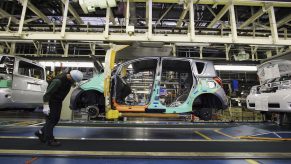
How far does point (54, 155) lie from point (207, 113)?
10.6 ft

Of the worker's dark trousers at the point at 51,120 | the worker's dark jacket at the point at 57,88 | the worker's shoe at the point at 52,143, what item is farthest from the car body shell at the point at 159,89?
the worker's shoe at the point at 52,143

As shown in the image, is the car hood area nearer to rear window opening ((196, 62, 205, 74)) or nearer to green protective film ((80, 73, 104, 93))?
rear window opening ((196, 62, 205, 74))

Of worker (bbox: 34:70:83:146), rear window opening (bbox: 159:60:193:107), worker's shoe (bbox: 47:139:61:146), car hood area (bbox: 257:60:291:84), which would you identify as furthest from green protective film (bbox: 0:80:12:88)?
car hood area (bbox: 257:60:291:84)

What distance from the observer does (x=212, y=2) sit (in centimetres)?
564

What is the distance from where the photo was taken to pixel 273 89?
4.94 metres

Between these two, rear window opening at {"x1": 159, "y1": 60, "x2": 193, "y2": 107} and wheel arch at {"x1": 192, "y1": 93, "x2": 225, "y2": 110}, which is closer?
wheel arch at {"x1": 192, "y1": 93, "x2": 225, "y2": 110}

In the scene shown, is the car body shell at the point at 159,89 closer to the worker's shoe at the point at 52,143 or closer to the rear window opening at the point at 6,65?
the worker's shoe at the point at 52,143

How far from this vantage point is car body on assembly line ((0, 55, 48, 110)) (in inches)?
180

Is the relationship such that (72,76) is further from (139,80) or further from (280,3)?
(280,3)

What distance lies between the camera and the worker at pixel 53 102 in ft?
10.5

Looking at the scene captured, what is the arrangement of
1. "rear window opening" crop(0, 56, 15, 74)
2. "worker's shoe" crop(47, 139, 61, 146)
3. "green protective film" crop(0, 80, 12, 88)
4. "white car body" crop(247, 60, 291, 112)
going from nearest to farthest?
"worker's shoe" crop(47, 139, 61, 146) → "white car body" crop(247, 60, 291, 112) → "green protective film" crop(0, 80, 12, 88) → "rear window opening" crop(0, 56, 15, 74)

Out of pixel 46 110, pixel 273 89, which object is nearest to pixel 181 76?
pixel 273 89

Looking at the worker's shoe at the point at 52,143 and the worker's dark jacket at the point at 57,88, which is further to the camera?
the worker's dark jacket at the point at 57,88

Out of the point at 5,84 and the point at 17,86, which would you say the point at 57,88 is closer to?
the point at 5,84
